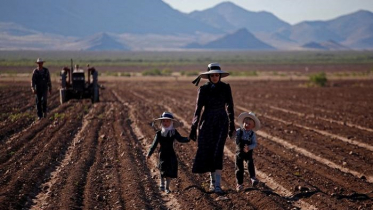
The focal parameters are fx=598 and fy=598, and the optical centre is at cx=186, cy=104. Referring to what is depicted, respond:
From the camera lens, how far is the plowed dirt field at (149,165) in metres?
8.23

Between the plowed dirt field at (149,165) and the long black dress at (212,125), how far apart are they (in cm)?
45

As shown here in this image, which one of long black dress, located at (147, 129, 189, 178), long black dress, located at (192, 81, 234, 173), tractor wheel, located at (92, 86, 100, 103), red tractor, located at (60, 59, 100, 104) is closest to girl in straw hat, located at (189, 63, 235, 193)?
long black dress, located at (192, 81, 234, 173)

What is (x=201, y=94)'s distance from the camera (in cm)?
862

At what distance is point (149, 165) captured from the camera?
10.9 m

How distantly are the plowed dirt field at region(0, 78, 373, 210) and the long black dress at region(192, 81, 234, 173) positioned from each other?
0.45 meters

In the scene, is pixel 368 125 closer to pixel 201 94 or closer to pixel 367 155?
pixel 367 155

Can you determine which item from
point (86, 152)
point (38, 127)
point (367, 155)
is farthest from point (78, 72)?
point (367, 155)

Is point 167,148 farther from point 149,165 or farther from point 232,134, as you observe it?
point 149,165

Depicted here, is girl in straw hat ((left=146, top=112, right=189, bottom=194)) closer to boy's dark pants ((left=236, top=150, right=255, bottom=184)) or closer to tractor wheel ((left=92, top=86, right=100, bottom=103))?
boy's dark pants ((left=236, top=150, right=255, bottom=184))

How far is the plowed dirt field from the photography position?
8234 mm

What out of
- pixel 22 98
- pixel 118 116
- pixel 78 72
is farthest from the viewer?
pixel 22 98

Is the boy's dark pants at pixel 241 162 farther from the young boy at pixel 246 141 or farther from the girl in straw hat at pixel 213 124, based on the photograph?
the girl in straw hat at pixel 213 124

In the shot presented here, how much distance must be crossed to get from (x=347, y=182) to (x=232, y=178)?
1.83 metres

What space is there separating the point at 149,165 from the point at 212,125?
8.64 ft
